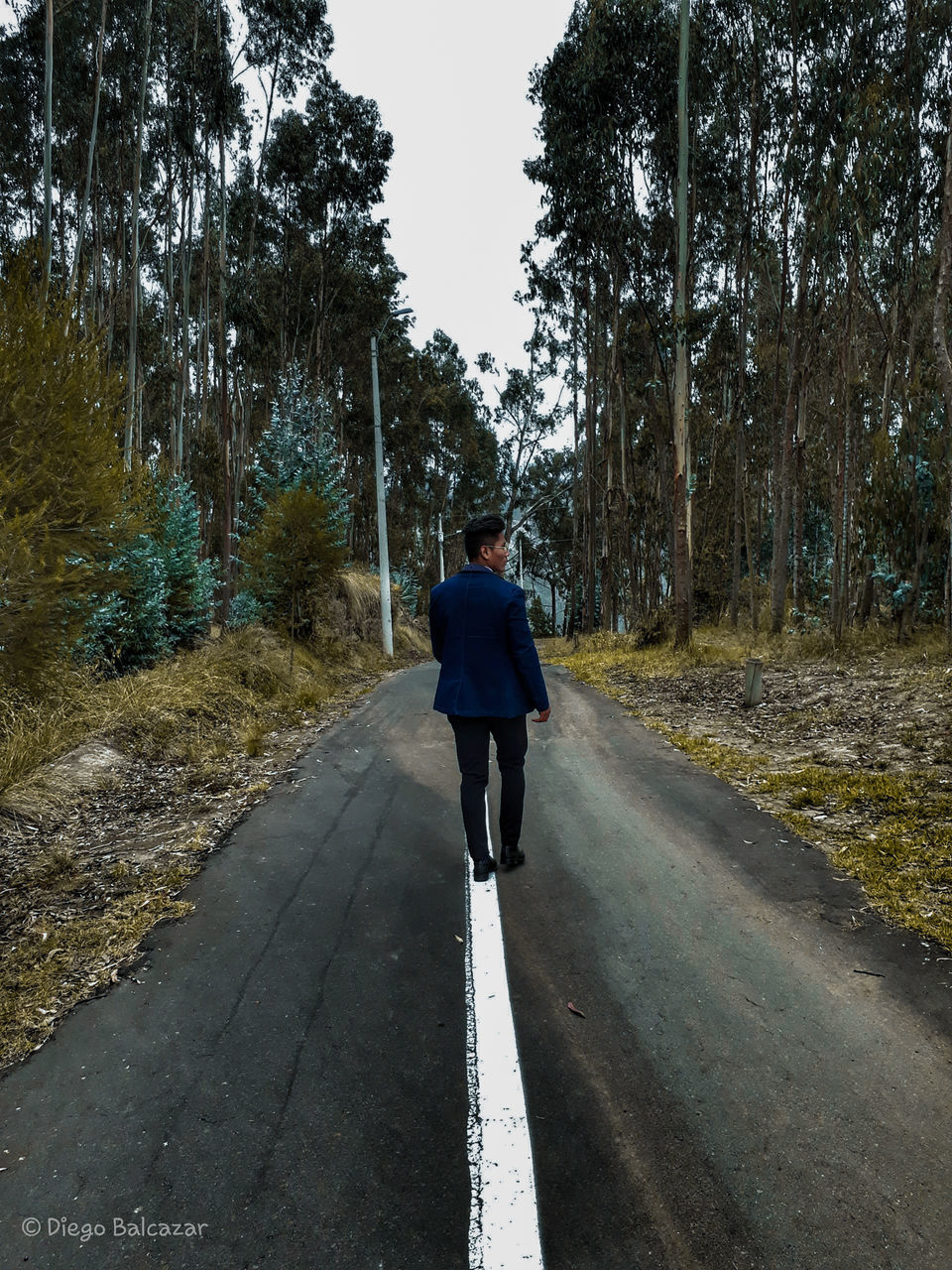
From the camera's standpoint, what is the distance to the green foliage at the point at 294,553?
14.3 m

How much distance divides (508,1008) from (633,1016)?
47cm

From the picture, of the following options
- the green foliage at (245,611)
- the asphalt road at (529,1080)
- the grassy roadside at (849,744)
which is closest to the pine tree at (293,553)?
the green foliage at (245,611)

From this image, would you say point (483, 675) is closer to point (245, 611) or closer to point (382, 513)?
point (245, 611)

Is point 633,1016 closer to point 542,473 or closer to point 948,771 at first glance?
point 948,771

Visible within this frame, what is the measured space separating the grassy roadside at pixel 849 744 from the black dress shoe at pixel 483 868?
1941 millimetres

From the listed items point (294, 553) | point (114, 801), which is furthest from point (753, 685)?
point (294, 553)

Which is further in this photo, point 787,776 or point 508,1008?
point 787,776

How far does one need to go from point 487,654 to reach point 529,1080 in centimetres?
225

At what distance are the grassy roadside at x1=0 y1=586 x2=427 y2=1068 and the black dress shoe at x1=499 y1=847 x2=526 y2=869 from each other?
1740 mm

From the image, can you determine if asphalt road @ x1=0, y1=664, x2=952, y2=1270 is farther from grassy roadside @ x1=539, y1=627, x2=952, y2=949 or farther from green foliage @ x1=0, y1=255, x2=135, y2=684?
green foliage @ x1=0, y1=255, x2=135, y2=684

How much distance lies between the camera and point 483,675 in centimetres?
425

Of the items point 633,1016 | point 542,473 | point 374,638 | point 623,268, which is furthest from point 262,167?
point 633,1016

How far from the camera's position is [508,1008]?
114 inches

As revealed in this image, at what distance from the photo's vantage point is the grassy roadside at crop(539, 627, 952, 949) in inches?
162
